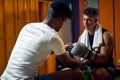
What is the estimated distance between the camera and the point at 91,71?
8.29 feet

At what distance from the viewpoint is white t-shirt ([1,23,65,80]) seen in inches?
82.2

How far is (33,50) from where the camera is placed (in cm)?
210

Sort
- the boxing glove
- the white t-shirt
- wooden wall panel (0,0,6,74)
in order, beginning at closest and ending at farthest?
the white t-shirt
the boxing glove
wooden wall panel (0,0,6,74)

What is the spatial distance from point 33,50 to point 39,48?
5 cm

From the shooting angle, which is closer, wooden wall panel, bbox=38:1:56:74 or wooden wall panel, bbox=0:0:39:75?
wooden wall panel, bbox=0:0:39:75

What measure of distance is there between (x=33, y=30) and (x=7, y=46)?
1.42 metres

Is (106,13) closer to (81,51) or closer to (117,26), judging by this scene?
(117,26)

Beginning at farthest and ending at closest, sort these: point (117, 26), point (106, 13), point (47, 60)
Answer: point (106, 13) → point (117, 26) → point (47, 60)

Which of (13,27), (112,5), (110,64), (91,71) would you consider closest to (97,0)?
(112,5)

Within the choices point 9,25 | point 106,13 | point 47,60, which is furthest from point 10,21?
point 106,13

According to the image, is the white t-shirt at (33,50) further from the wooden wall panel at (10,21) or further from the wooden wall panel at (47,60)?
the wooden wall panel at (47,60)

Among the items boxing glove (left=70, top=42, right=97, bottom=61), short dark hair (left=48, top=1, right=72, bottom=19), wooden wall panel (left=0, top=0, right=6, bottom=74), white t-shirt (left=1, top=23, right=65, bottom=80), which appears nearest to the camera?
white t-shirt (left=1, top=23, right=65, bottom=80)

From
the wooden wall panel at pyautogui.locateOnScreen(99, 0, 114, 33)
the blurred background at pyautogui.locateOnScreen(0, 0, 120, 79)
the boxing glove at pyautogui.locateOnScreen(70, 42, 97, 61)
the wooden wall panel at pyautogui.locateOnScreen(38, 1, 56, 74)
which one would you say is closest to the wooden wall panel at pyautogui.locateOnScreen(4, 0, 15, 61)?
the blurred background at pyautogui.locateOnScreen(0, 0, 120, 79)

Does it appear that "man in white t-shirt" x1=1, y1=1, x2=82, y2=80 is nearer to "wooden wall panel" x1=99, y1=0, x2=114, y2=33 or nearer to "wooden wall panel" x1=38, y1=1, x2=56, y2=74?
"wooden wall panel" x1=38, y1=1, x2=56, y2=74
